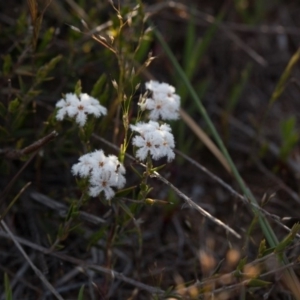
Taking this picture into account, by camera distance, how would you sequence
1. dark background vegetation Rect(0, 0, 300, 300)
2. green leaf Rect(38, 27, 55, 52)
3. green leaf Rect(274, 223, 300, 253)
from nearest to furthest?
1. green leaf Rect(274, 223, 300, 253)
2. dark background vegetation Rect(0, 0, 300, 300)
3. green leaf Rect(38, 27, 55, 52)

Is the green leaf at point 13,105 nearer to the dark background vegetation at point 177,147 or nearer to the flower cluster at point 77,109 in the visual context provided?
the dark background vegetation at point 177,147

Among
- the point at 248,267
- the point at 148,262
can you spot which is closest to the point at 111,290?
the point at 148,262

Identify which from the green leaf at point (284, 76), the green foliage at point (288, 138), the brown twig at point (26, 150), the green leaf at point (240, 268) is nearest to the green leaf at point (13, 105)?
the brown twig at point (26, 150)

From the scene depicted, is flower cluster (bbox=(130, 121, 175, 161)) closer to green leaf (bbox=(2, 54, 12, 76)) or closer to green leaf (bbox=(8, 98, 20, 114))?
green leaf (bbox=(8, 98, 20, 114))

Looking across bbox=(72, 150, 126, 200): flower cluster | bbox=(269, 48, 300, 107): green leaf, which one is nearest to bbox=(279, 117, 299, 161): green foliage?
bbox=(269, 48, 300, 107): green leaf

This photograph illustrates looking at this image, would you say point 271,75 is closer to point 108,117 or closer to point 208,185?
point 208,185

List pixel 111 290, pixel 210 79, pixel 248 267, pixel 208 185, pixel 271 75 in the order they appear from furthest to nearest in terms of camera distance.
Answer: pixel 271 75, pixel 210 79, pixel 208 185, pixel 111 290, pixel 248 267
